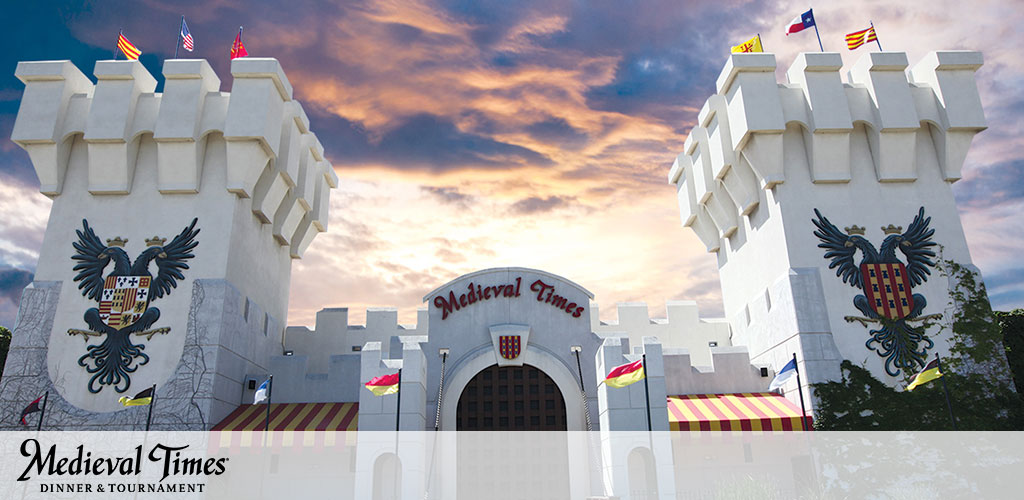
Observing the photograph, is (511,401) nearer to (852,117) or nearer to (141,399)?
(141,399)

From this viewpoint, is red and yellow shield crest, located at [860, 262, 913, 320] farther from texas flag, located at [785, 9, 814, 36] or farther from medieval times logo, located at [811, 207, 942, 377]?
texas flag, located at [785, 9, 814, 36]

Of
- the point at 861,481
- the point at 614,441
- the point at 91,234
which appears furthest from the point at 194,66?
the point at 861,481

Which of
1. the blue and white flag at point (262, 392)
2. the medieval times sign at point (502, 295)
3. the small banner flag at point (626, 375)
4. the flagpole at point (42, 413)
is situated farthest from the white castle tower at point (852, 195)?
the flagpole at point (42, 413)

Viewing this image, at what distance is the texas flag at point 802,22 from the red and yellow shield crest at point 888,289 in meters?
10.6

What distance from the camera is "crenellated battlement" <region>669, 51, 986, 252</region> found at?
25422 mm

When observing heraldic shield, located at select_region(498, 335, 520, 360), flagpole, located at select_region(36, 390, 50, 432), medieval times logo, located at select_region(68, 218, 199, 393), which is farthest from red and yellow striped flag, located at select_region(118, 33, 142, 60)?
heraldic shield, located at select_region(498, 335, 520, 360)

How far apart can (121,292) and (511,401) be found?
1539 cm

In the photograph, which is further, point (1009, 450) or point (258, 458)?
point (258, 458)

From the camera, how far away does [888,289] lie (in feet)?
79.4

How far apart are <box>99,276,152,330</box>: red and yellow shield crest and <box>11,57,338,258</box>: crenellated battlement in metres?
3.76

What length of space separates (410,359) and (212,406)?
7.60 m

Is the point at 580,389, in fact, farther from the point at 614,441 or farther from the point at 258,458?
the point at 258,458

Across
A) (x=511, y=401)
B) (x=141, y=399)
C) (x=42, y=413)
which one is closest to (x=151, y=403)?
(x=141, y=399)

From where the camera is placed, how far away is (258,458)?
23.7m
